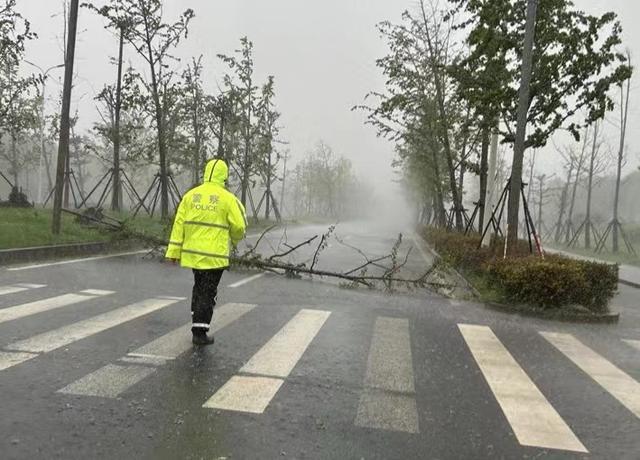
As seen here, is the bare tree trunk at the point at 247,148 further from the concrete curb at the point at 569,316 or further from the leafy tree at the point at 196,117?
the concrete curb at the point at 569,316

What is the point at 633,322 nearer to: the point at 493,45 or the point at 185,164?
the point at 493,45

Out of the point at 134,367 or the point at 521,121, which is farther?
the point at 521,121

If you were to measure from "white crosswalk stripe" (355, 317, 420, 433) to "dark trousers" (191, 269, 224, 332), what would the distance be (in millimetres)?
1691

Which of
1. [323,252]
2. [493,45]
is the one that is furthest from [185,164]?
[493,45]

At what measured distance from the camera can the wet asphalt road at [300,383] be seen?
11.9 feet

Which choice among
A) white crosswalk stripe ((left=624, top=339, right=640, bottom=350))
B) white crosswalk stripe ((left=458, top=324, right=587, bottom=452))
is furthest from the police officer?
white crosswalk stripe ((left=624, top=339, right=640, bottom=350))

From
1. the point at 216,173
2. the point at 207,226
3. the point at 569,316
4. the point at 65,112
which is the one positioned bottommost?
the point at 569,316

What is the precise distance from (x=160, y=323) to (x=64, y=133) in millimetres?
9578

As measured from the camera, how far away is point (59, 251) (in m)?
12.7

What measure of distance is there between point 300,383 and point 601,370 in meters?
Answer: 3.31

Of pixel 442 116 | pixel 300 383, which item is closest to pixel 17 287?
pixel 300 383

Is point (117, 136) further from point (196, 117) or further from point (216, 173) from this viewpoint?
point (216, 173)

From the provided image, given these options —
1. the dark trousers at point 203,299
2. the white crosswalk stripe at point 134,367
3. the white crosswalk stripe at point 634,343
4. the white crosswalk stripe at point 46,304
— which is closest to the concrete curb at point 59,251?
the white crosswalk stripe at point 46,304

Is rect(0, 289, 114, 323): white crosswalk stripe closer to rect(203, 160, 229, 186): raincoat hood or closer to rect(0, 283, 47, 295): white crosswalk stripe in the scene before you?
rect(0, 283, 47, 295): white crosswalk stripe
